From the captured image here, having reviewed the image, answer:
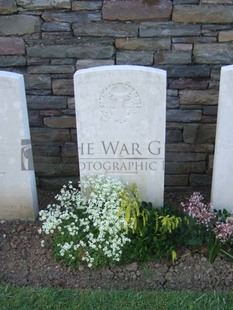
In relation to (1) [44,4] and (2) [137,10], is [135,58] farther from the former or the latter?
(1) [44,4]

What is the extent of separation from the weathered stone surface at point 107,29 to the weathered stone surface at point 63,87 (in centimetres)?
37

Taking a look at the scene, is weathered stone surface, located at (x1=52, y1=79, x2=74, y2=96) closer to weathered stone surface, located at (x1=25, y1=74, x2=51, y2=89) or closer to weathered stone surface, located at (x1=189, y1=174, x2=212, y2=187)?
weathered stone surface, located at (x1=25, y1=74, x2=51, y2=89)

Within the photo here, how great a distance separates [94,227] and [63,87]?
3.51 ft

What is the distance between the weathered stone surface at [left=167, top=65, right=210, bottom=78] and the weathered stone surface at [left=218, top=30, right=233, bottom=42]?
218 millimetres

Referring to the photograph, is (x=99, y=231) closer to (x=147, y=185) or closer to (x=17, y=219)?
(x=147, y=185)

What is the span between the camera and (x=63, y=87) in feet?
11.9

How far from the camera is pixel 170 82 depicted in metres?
3.58

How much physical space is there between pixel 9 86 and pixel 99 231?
1085mm

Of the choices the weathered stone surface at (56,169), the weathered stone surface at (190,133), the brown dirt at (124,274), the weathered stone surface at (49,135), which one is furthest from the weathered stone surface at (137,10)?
the brown dirt at (124,274)

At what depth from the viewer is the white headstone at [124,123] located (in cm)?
300

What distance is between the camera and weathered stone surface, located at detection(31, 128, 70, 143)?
382 cm

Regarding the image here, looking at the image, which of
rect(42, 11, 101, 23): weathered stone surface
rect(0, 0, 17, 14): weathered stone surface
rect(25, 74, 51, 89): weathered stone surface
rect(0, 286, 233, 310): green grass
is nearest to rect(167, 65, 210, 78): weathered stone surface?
rect(42, 11, 101, 23): weathered stone surface

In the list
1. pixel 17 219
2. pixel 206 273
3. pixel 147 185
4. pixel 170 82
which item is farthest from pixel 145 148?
pixel 17 219

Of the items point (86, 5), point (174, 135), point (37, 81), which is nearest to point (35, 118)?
point (37, 81)
